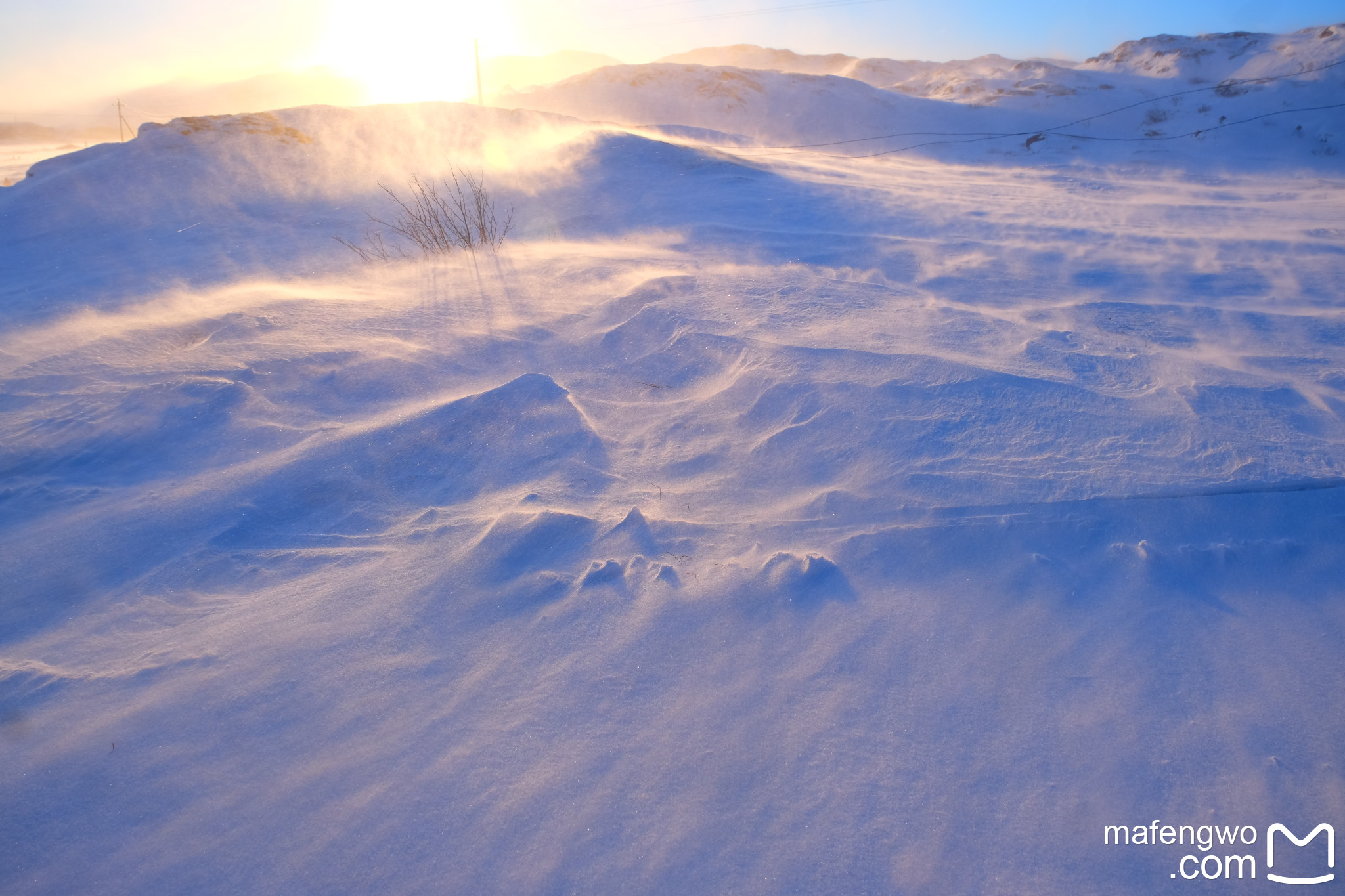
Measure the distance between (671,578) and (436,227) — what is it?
4.39m

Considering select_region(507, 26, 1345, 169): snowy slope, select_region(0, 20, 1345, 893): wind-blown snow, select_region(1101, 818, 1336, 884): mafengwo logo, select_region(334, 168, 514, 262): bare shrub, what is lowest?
select_region(1101, 818, 1336, 884): mafengwo logo

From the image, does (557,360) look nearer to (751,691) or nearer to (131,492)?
(131,492)

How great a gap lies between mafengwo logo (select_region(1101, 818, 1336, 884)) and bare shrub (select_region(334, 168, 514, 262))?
441cm

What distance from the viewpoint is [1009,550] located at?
74.4 inches

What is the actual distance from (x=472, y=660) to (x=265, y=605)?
61 centimetres

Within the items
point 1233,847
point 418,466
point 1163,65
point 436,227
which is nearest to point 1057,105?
point 1163,65

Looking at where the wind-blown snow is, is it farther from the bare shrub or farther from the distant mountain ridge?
the distant mountain ridge

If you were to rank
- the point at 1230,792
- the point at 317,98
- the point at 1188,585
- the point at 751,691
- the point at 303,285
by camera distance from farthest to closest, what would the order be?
1. the point at 317,98
2. the point at 303,285
3. the point at 1188,585
4. the point at 751,691
5. the point at 1230,792

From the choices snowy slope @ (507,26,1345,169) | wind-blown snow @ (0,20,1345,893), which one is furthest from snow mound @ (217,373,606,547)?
snowy slope @ (507,26,1345,169)

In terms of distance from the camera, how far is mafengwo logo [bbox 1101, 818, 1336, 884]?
122 centimetres

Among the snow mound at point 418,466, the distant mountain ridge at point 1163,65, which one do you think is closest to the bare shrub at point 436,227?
the snow mound at point 418,466

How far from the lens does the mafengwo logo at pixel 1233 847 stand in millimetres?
1217

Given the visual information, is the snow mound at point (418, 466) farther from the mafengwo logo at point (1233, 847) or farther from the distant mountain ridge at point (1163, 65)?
the distant mountain ridge at point (1163, 65)

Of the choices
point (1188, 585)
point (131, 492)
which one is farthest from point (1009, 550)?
point (131, 492)
